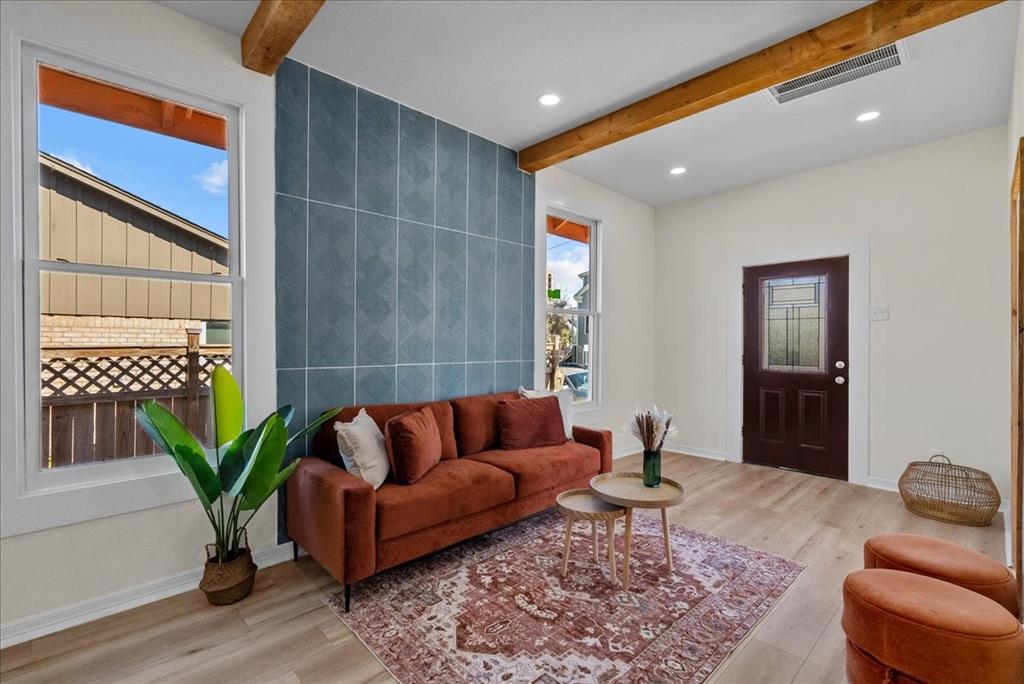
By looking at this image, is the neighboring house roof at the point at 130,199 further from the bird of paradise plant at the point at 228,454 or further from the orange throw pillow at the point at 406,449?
the orange throw pillow at the point at 406,449

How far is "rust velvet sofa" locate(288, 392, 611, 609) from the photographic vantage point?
7.27 feet

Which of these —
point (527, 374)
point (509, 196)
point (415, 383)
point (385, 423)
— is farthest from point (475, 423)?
point (509, 196)

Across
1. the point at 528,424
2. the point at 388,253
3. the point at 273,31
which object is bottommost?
the point at 528,424

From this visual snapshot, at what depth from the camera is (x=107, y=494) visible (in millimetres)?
2207

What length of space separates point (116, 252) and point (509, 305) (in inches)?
104

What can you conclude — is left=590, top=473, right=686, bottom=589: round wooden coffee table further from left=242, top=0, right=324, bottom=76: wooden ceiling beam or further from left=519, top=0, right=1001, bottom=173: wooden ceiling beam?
left=242, top=0, right=324, bottom=76: wooden ceiling beam

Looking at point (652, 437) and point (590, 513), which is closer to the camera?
point (590, 513)

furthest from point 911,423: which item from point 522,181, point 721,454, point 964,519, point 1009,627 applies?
point 522,181

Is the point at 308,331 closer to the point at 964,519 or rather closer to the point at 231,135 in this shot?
the point at 231,135

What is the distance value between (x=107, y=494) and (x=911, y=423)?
18.3ft

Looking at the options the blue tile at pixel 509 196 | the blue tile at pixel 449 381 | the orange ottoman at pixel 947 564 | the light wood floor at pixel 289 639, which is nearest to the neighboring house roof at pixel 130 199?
the blue tile at pixel 449 381

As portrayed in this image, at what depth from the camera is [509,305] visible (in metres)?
4.09

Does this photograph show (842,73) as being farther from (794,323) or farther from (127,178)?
(127,178)

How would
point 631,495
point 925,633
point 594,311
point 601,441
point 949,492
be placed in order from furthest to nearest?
point 594,311 → point 601,441 → point 949,492 → point 631,495 → point 925,633
